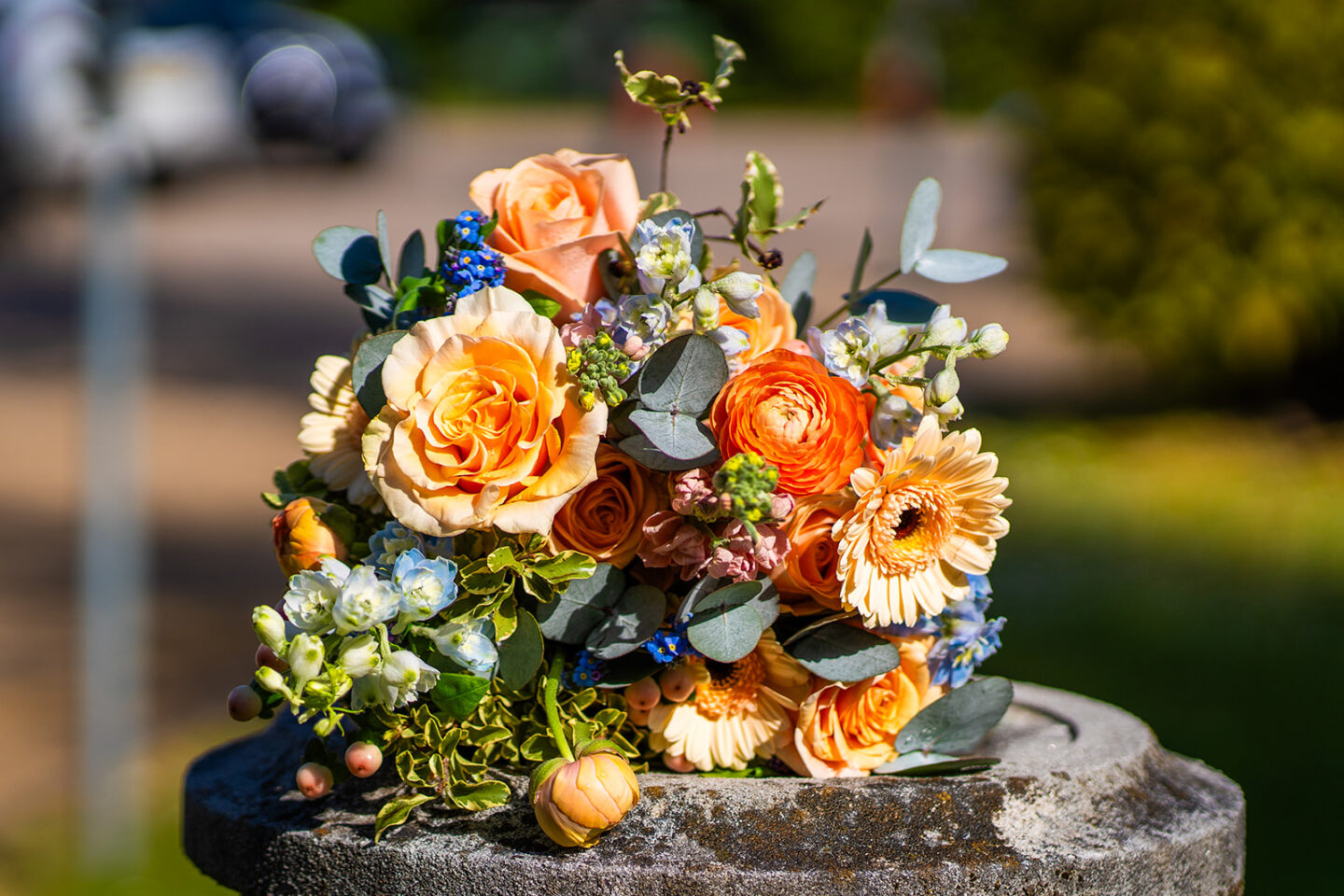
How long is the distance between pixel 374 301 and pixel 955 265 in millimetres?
612

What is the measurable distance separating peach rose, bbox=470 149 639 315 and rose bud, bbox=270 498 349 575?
0.30 meters

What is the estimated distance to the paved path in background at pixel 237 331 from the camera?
501 cm

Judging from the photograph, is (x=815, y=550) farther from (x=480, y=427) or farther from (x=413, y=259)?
(x=413, y=259)

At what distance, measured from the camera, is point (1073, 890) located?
1.17 m

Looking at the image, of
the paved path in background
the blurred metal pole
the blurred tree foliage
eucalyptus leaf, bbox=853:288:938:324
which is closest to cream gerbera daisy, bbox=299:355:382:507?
eucalyptus leaf, bbox=853:288:938:324

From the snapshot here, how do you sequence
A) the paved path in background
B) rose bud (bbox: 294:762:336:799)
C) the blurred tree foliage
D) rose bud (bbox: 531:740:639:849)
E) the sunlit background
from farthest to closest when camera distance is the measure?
the blurred tree foliage
the paved path in background
the sunlit background
rose bud (bbox: 294:762:336:799)
rose bud (bbox: 531:740:639:849)

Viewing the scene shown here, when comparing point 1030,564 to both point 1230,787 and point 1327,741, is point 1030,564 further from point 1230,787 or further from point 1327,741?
point 1230,787

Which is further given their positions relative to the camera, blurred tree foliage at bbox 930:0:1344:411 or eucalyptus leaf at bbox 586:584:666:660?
blurred tree foliage at bbox 930:0:1344:411

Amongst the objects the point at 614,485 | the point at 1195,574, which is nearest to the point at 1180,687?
the point at 1195,574

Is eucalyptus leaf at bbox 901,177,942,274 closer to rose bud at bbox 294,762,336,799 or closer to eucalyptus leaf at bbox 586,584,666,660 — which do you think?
eucalyptus leaf at bbox 586,584,666,660

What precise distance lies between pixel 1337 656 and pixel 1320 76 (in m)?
3.36

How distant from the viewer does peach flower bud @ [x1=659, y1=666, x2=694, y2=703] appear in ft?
4.18

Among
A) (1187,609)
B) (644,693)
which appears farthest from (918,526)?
(1187,609)

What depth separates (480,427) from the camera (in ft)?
3.86
